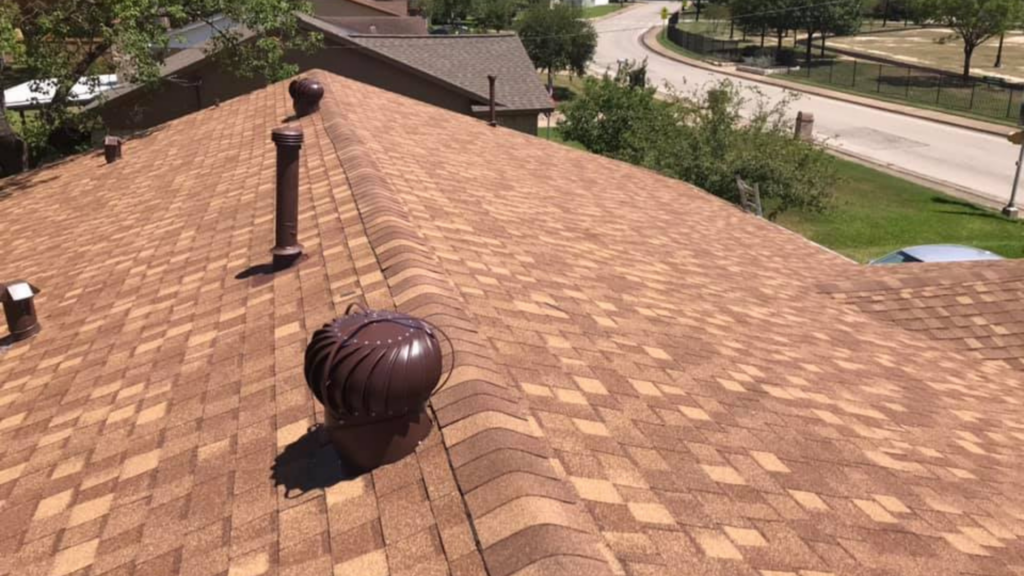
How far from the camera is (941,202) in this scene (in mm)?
31422

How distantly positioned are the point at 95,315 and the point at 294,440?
4290 mm

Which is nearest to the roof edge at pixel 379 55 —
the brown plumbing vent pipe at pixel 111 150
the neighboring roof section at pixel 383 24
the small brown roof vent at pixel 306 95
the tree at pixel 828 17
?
the brown plumbing vent pipe at pixel 111 150

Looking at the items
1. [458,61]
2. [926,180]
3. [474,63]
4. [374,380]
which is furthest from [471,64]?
[374,380]

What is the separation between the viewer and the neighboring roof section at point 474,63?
26.3 metres

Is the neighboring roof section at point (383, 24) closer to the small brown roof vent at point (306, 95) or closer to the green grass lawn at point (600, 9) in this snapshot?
the small brown roof vent at point (306, 95)

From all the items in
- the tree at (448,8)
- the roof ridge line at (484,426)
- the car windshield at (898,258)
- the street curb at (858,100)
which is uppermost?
the tree at (448,8)

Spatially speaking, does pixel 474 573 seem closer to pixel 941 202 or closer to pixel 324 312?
pixel 324 312

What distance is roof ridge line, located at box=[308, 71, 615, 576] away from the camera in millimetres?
3135

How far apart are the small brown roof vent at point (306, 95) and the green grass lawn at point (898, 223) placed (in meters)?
19.3

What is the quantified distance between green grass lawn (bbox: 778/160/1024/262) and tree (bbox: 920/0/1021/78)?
3147 cm

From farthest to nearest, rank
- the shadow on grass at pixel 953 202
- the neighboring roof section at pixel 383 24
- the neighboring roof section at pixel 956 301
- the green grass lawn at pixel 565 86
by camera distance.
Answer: the green grass lawn at pixel 565 86, the neighboring roof section at pixel 383 24, the shadow on grass at pixel 953 202, the neighboring roof section at pixel 956 301

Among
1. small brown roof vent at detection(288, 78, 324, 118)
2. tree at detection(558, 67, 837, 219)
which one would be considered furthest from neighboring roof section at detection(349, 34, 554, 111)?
small brown roof vent at detection(288, 78, 324, 118)

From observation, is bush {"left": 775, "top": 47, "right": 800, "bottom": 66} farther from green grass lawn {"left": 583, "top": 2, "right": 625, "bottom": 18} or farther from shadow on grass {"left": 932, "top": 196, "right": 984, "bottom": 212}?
shadow on grass {"left": 932, "top": 196, "right": 984, "bottom": 212}

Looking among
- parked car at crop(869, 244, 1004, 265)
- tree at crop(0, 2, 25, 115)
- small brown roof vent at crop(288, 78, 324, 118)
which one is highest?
tree at crop(0, 2, 25, 115)
